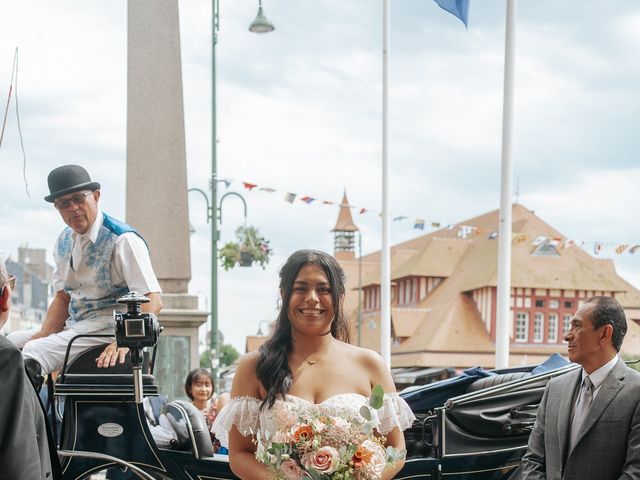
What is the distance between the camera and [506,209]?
1265cm

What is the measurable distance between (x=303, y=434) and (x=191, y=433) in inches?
85.9

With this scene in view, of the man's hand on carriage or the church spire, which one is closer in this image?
the man's hand on carriage

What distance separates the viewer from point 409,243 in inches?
3654

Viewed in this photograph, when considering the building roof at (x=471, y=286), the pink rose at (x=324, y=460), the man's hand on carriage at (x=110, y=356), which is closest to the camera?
the pink rose at (x=324, y=460)

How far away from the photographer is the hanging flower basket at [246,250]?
67.7 feet

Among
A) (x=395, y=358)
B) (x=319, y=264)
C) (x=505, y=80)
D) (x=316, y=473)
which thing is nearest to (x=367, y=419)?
(x=316, y=473)

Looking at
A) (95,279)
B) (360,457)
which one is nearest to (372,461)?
(360,457)

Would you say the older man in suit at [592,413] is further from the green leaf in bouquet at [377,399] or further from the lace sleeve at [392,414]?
the green leaf in bouquet at [377,399]

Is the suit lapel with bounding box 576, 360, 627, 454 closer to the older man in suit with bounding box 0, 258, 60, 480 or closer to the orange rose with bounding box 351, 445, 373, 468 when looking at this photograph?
the orange rose with bounding box 351, 445, 373, 468

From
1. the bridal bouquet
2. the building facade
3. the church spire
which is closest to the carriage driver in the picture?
the bridal bouquet

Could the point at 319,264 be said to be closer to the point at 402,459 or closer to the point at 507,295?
the point at 402,459

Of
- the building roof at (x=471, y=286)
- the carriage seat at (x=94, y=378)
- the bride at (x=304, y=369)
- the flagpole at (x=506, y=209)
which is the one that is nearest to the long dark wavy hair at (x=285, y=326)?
the bride at (x=304, y=369)

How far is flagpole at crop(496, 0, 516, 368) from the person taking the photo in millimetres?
12180

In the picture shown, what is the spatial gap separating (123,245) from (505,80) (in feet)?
26.5
